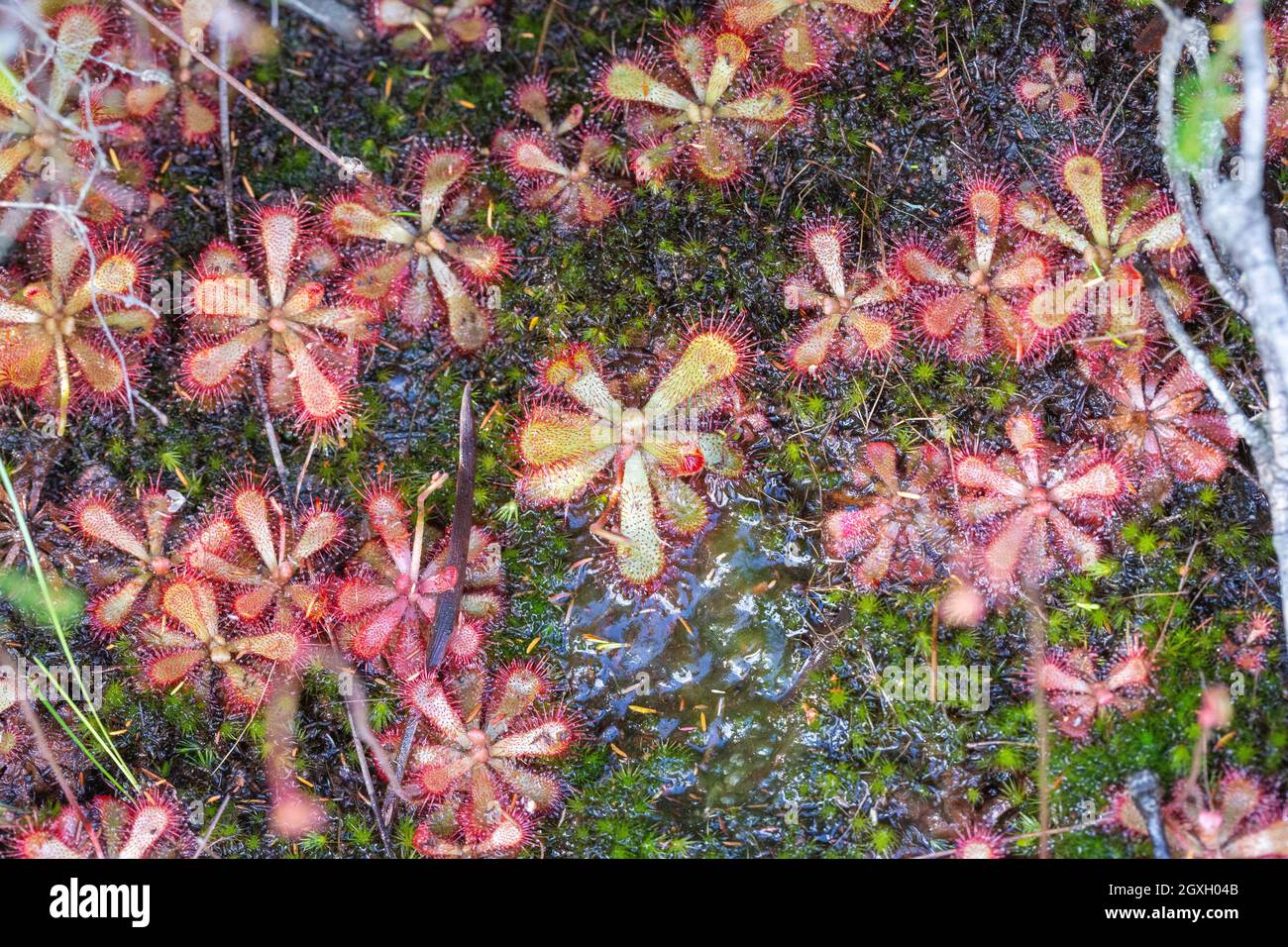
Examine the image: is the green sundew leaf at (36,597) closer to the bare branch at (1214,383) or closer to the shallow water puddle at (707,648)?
the shallow water puddle at (707,648)

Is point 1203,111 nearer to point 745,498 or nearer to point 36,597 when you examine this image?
point 745,498

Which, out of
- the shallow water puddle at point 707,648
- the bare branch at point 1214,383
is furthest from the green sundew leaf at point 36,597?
the bare branch at point 1214,383

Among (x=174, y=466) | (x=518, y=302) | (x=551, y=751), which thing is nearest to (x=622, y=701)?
(x=551, y=751)

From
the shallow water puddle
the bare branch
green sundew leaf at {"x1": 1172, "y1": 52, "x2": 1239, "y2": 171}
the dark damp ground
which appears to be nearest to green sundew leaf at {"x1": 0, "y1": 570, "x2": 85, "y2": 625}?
the dark damp ground

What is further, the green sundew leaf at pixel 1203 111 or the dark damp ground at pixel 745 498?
the dark damp ground at pixel 745 498

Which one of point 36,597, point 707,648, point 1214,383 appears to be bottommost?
point 707,648

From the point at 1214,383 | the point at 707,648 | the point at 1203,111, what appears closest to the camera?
the point at 1214,383

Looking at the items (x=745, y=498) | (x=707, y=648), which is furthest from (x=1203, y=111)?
(x=707, y=648)
